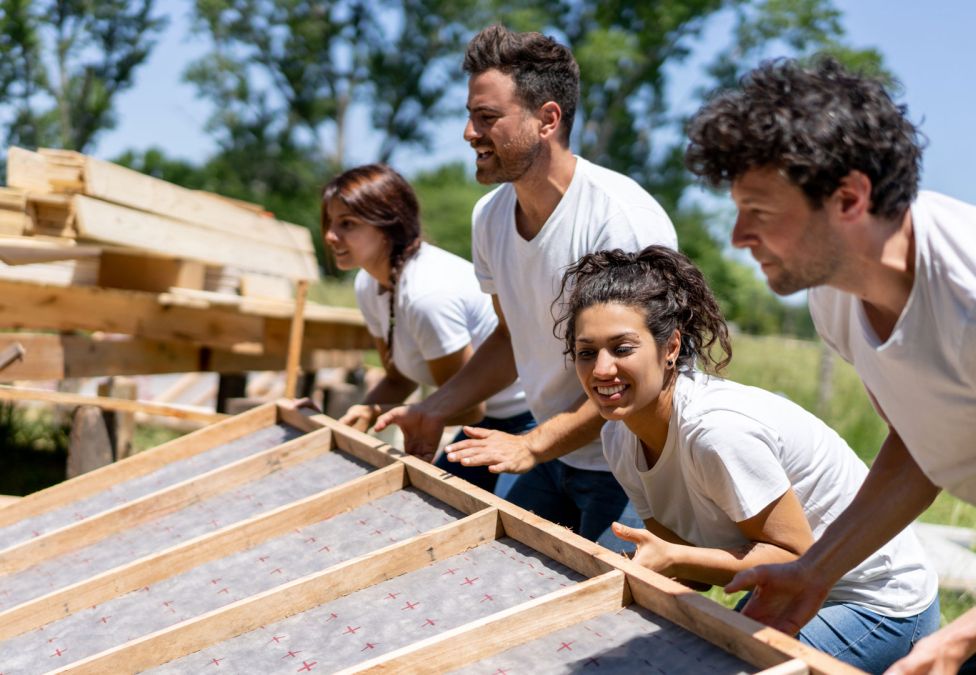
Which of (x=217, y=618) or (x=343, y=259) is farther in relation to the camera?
(x=343, y=259)

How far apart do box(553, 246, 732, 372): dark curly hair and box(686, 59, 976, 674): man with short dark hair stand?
72 centimetres

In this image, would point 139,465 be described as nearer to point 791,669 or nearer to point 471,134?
point 471,134

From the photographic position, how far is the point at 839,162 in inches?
71.3

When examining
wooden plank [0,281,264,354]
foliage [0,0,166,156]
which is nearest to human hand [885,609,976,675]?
wooden plank [0,281,264,354]

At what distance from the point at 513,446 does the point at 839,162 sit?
5.28ft

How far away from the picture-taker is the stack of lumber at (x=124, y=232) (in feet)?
17.9

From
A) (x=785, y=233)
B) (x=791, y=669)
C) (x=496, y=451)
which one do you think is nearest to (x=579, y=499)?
(x=496, y=451)

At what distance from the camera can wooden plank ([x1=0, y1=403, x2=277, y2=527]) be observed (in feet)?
11.4

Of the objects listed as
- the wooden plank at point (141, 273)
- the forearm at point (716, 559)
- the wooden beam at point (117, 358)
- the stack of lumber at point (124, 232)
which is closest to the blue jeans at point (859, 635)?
the forearm at point (716, 559)

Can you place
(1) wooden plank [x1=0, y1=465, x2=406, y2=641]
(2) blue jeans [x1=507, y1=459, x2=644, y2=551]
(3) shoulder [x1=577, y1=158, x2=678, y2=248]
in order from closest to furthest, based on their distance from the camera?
(1) wooden plank [x1=0, y1=465, x2=406, y2=641]
(3) shoulder [x1=577, y1=158, x2=678, y2=248]
(2) blue jeans [x1=507, y1=459, x2=644, y2=551]

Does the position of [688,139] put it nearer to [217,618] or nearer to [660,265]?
[660,265]

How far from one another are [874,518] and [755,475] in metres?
0.29

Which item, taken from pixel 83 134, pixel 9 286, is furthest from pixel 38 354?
pixel 83 134

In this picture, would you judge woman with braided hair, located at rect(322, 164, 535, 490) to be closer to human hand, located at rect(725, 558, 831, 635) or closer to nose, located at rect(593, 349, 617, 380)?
nose, located at rect(593, 349, 617, 380)
